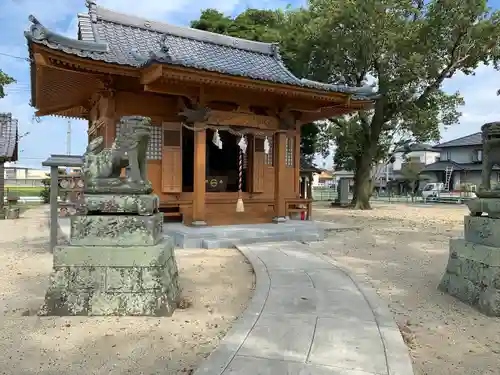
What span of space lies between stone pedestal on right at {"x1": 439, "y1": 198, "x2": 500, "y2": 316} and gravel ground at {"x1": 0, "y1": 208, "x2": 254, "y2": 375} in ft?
8.57

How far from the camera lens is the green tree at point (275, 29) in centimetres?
1940

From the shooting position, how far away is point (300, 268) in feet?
20.5

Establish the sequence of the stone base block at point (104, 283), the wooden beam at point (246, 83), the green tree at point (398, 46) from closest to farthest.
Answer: the stone base block at point (104, 283)
the wooden beam at point (246, 83)
the green tree at point (398, 46)

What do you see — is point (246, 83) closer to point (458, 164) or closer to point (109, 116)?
point (109, 116)

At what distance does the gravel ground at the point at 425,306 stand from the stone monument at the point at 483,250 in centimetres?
17

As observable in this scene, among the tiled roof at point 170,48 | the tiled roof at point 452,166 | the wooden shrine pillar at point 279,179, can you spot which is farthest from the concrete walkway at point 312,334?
the tiled roof at point 452,166

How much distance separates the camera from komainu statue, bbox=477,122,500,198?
4.69 metres

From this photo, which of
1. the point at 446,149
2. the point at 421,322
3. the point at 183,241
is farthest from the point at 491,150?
the point at 446,149

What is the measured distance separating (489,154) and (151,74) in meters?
6.40

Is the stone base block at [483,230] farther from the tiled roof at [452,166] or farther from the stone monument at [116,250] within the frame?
the tiled roof at [452,166]

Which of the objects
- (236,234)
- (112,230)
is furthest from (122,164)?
(236,234)

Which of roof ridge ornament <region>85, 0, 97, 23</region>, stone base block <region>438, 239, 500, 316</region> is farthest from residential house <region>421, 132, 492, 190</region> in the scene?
stone base block <region>438, 239, 500, 316</region>

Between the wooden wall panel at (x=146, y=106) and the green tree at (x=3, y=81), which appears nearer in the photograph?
the wooden wall panel at (x=146, y=106)

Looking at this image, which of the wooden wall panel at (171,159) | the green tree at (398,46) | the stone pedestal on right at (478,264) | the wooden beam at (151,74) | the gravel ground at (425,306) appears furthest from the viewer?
the green tree at (398,46)
